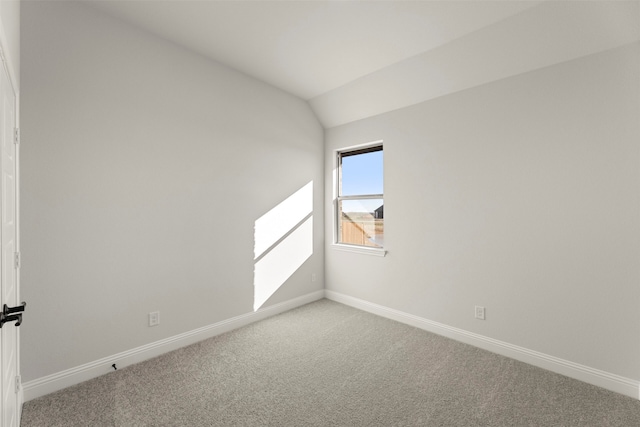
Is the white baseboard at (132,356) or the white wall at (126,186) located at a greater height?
the white wall at (126,186)

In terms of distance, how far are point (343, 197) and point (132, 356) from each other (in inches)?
113

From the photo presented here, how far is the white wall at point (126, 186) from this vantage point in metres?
1.96

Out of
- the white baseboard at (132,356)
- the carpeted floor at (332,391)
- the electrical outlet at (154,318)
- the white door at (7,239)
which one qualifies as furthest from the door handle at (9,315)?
the electrical outlet at (154,318)

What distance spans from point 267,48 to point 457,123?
198 centimetres

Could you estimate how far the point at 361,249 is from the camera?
3.65 metres

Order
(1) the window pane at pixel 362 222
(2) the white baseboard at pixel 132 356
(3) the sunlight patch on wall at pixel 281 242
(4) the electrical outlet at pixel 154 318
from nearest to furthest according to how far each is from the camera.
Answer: (2) the white baseboard at pixel 132 356
(4) the electrical outlet at pixel 154 318
(3) the sunlight patch on wall at pixel 281 242
(1) the window pane at pixel 362 222

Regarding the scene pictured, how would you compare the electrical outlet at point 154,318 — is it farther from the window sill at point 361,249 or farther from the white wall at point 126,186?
the window sill at point 361,249

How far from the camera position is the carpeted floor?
5.79 ft

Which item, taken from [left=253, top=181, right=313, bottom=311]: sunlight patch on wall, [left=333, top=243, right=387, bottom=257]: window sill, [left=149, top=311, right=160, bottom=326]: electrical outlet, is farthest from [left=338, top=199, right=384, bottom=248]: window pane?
[left=149, top=311, right=160, bottom=326]: electrical outlet

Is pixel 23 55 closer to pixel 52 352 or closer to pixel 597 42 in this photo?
pixel 52 352

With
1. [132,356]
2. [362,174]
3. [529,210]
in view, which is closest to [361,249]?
[362,174]

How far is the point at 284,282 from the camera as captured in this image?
3582 millimetres

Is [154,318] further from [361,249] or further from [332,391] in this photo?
[361,249]

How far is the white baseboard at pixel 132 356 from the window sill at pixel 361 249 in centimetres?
111
